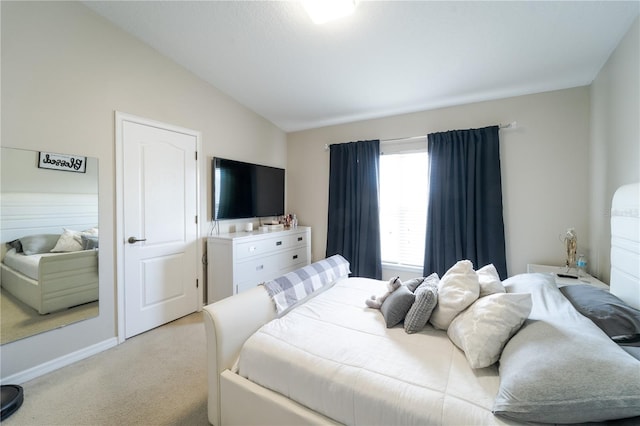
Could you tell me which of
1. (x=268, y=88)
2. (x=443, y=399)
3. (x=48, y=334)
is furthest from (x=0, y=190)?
(x=443, y=399)

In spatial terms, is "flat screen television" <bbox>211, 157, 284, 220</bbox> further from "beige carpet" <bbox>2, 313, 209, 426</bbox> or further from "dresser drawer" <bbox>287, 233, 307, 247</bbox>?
"beige carpet" <bbox>2, 313, 209, 426</bbox>

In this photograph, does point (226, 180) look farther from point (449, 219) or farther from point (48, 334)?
point (449, 219)

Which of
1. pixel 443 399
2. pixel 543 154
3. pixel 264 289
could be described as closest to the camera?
pixel 443 399

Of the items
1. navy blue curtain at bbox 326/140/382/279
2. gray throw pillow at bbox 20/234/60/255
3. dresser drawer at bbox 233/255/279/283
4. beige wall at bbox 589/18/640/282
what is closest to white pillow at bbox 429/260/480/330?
beige wall at bbox 589/18/640/282

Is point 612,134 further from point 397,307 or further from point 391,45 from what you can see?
point 397,307

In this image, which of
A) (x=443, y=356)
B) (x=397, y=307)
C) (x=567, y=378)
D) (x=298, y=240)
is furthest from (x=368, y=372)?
(x=298, y=240)

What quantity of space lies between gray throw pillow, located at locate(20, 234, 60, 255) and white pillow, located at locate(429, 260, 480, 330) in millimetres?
2824

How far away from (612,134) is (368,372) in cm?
267

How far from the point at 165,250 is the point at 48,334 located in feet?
3.42

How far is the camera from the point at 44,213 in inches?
78.1

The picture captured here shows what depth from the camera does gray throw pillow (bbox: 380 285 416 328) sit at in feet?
Answer: 5.12

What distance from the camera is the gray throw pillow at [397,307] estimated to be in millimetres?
1562

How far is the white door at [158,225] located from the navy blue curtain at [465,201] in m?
2.85

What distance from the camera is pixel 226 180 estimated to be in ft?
10.8
